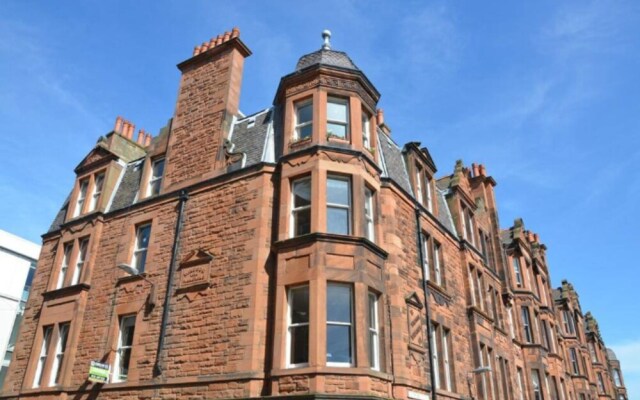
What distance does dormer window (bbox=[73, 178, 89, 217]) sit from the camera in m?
21.9

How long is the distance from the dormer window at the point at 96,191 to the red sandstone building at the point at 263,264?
10cm

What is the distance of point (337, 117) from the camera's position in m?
17.0

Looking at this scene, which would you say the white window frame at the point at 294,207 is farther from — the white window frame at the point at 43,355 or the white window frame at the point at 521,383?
the white window frame at the point at 521,383

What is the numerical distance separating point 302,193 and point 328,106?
339 cm

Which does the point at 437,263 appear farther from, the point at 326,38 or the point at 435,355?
the point at 326,38

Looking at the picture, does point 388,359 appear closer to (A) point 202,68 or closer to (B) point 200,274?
(B) point 200,274

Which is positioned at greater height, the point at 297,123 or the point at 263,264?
the point at 297,123

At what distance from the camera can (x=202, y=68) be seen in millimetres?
21141

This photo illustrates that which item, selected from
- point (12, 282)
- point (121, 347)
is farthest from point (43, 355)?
point (12, 282)

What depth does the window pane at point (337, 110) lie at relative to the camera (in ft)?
55.5

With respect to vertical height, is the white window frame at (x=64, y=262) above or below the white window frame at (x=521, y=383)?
above

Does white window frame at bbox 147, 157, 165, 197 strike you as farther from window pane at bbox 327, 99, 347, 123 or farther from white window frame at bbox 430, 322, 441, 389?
white window frame at bbox 430, 322, 441, 389

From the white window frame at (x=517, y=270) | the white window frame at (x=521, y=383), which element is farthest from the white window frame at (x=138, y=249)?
the white window frame at (x=517, y=270)

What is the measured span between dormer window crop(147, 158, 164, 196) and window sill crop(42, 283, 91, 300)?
167 inches
